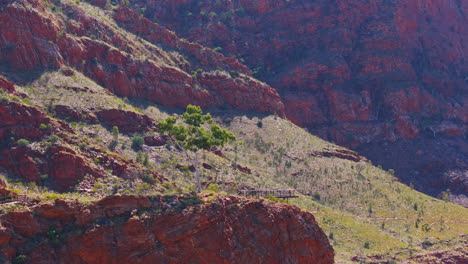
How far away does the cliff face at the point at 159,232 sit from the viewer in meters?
28.8

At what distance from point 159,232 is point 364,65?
9030 centimetres

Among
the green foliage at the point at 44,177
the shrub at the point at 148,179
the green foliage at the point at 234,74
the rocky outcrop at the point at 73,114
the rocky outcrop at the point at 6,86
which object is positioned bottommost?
the green foliage at the point at 44,177

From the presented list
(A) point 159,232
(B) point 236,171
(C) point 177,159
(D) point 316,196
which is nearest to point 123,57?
(C) point 177,159

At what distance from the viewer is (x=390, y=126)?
346ft

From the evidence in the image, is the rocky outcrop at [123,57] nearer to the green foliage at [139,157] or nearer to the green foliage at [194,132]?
the green foliage at [139,157]

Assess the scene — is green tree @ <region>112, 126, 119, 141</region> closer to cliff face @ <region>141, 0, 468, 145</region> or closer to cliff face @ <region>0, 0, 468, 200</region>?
cliff face @ <region>0, 0, 468, 200</region>

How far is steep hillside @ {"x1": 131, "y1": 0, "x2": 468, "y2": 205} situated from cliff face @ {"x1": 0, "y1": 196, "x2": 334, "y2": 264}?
6261 cm

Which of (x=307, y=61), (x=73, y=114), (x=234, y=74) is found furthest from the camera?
(x=307, y=61)

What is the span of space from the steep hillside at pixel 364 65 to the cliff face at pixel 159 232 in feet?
205

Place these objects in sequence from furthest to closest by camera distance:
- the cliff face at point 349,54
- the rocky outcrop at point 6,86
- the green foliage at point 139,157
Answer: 1. the cliff face at point 349,54
2. the green foliage at point 139,157
3. the rocky outcrop at point 6,86

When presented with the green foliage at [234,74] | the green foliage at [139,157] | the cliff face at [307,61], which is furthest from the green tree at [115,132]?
the green foliage at [234,74]

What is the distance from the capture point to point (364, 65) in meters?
114

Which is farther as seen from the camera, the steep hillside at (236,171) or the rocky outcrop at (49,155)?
the steep hillside at (236,171)

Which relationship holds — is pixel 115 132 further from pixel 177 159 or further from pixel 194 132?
pixel 194 132
